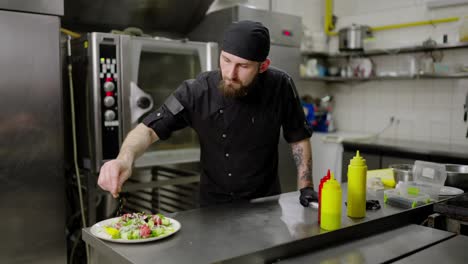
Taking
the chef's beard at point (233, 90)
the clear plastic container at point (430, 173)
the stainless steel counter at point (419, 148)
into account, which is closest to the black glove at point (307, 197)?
the chef's beard at point (233, 90)

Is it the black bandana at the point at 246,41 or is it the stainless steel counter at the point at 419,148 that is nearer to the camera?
the black bandana at the point at 246,41

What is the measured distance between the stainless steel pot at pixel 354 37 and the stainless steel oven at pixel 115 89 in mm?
2004

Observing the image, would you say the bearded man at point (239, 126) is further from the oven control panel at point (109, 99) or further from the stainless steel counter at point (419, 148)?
the stainless steel counter at point (419, 148)

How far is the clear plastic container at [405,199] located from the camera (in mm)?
1838

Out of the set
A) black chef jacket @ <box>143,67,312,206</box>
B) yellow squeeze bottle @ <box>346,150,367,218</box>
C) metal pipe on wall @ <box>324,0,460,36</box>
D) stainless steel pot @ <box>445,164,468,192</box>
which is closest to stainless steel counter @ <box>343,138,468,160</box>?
metal pipe on wall @ <box>324,0,460,36</box>

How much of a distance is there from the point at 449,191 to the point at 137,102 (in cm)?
195

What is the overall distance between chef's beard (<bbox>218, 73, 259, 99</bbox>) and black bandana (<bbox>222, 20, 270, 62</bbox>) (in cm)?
15

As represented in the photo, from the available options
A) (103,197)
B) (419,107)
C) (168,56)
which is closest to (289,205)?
(168,56)

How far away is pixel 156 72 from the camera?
10.8 ft

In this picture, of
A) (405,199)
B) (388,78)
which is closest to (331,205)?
(405,199)

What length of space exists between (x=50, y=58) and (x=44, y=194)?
787mm

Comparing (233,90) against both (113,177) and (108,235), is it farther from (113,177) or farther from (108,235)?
(108,235)

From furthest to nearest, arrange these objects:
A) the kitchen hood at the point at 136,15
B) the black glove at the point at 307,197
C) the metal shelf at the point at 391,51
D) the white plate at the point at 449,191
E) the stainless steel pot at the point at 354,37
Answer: the stainless steel pot at the point at 354,37, the metal shelf at the point at 391,51, the kitchen hood at the point at 136,15, the white plate at the point at 449,191, the black glove at the point at 307,197

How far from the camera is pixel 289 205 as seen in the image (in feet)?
6.04
